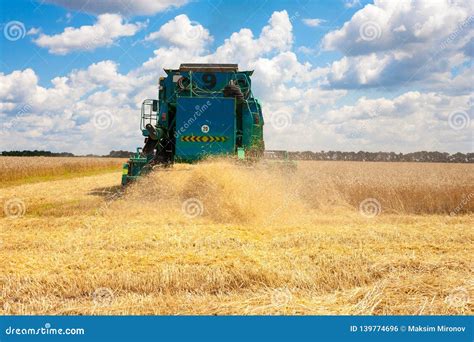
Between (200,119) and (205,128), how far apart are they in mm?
219

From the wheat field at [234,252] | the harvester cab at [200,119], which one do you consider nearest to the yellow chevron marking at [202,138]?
the harvester cab at [200,119]

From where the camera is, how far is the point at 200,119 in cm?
916

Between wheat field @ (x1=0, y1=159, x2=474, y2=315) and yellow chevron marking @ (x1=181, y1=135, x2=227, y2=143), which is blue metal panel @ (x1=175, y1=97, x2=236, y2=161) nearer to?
yellow chevron marking @ (x1=181, y1=135, x2=227, y2=143)

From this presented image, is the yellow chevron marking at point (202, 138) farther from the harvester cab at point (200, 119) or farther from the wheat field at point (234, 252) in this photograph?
the wheat field at point (234, 252)

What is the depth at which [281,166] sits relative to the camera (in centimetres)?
950

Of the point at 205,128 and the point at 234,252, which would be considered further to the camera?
the point at 205,128

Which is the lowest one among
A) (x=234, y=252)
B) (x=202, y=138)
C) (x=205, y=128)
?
(x=234, y=252)

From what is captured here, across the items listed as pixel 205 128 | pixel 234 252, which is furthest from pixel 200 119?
pixel 234 252

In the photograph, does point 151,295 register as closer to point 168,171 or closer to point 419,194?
point 168,171

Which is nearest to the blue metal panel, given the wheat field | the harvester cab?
the harvester cab

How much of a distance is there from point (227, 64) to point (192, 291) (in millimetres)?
6963

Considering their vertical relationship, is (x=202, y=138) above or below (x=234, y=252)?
above

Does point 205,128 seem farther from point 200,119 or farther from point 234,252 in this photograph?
point 234,252

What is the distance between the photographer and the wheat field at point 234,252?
369 cm
